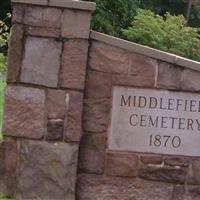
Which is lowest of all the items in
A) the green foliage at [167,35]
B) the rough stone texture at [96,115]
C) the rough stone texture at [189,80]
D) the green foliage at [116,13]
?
the rough stone texture at [96,115]

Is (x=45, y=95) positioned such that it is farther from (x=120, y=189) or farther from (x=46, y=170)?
(x=120, y=189)

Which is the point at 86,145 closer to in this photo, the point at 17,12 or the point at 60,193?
the point at 60,193

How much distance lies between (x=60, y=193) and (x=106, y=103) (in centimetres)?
86

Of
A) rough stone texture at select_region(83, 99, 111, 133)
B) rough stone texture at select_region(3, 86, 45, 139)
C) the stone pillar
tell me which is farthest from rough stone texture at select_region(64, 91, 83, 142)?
rough stone texture at select_region(3, 86, 45, 139)

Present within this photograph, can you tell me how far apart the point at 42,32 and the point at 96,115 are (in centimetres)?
85

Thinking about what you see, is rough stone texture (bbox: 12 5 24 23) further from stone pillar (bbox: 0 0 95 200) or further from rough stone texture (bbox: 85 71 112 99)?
rough stone texture (bbox: 85 71 112 99)

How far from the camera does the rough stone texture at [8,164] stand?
19.9ft

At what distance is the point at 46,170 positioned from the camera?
601 centimetres

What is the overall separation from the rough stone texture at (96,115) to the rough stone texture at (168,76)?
48 centimetres

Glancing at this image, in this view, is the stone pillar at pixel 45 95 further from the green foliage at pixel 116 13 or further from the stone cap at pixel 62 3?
the green foliage at pixel 116 13

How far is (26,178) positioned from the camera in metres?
6.03

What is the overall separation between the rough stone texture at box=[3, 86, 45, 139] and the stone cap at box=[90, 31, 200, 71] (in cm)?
69

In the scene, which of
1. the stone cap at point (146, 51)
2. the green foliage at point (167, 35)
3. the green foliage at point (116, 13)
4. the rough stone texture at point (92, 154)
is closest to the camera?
the stone cap at point (146, 51)

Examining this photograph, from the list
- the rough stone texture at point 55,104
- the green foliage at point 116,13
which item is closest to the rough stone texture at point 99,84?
the rough stone texture at point 55,104
